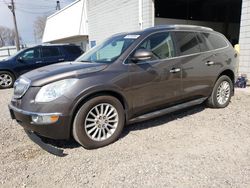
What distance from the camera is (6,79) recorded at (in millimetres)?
9008

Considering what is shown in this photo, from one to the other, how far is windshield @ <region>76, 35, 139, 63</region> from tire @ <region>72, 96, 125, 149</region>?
2.32ft

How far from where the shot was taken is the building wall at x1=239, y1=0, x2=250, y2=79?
694cm

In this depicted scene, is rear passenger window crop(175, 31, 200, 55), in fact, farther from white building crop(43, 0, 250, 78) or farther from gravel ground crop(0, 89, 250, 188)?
white building crop(43, 0, 250, 78)

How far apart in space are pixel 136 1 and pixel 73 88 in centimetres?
969

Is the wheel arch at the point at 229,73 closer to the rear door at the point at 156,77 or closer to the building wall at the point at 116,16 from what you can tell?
the rear door at the point at 156,77

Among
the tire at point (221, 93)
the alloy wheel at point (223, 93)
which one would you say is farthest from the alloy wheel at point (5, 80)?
the alloy wheel at point (223, 93)

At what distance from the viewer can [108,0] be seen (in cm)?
1420

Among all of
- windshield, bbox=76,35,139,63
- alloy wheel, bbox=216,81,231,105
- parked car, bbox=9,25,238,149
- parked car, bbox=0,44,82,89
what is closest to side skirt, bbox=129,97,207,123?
parked car, bbox=9,25,238,149

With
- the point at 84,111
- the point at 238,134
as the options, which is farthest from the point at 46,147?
the point at 238,134

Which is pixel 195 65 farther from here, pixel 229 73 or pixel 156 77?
pixel 229 73

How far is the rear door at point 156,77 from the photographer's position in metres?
3.54

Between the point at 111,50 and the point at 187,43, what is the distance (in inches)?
57.8

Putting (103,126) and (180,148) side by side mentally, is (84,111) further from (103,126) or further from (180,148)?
(180,148)

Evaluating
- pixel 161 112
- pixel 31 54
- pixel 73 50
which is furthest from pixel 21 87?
pixel 73 50
